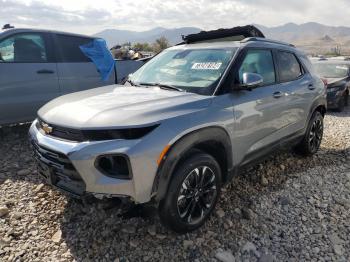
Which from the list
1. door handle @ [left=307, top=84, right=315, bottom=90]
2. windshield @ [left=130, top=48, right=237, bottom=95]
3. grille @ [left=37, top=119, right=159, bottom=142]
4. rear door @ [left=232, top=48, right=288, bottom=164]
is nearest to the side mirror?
rear door @ [left=232, top=48, right=288, bottom=164]

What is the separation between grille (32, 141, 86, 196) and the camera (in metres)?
2.70

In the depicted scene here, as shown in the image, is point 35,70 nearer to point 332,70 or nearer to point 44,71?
point 44,71

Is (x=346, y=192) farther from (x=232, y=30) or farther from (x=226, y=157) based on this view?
(x=232, y=30)

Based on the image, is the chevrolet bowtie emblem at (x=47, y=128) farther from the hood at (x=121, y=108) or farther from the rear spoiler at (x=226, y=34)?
the rear spoiler at (x=226, y=34)

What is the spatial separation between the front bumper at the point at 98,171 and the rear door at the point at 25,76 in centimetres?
293

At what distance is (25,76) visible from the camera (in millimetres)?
5363

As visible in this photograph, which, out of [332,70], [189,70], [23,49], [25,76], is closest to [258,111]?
[189,70]

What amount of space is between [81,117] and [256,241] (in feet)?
6.29

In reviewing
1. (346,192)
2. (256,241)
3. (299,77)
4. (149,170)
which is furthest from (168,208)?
(299,77)

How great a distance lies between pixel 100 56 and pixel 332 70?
28.1 ft

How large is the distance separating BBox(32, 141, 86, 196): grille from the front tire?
2.29 ft

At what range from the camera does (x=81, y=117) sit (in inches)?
110

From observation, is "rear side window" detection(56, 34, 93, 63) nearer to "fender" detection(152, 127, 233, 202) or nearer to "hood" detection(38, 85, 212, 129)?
"hood" detection(38, 85, 212, 129)

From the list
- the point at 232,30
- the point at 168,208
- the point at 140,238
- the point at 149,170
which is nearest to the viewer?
the point at 149,170
